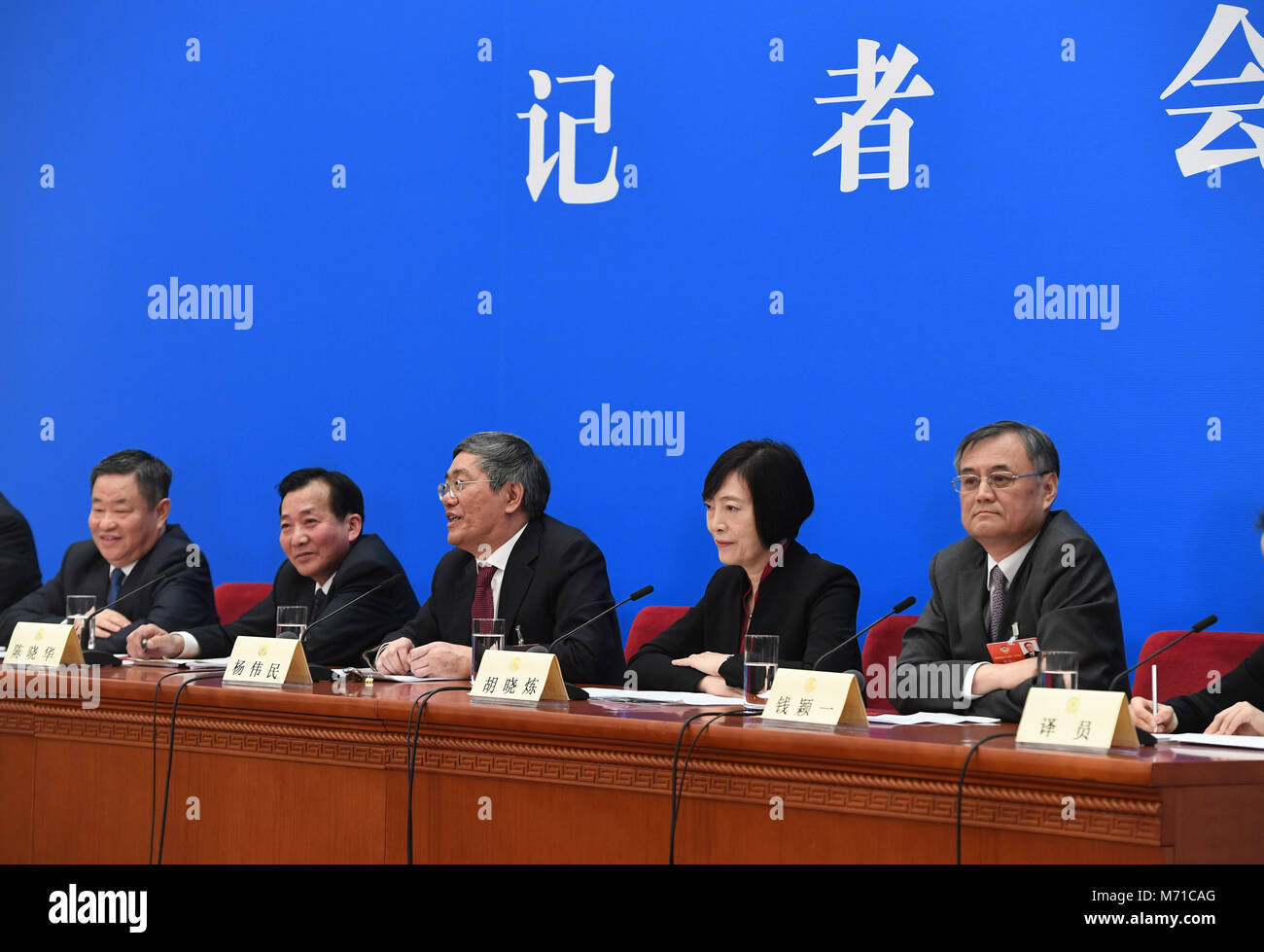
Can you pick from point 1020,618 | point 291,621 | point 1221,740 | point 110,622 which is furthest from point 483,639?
point 110,622

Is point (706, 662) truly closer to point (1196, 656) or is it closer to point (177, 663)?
point (1196, 656)

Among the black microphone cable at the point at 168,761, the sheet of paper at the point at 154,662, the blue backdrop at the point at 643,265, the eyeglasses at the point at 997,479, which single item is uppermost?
the blue backdrop at the point at 643,265

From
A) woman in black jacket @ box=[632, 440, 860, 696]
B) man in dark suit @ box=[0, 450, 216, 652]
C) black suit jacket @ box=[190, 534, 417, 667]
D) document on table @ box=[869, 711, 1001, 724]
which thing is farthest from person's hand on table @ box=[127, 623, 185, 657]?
document on table @ box=[869, 711, 1001, 724]

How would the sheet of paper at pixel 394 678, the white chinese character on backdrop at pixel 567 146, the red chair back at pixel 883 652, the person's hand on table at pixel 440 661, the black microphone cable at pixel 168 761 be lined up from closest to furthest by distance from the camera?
1. the black microphone cable at pixel 168 761
2. the sheet of paper at pixel 394 678
3. the person's hand on table at pixel 440 661
4. the red chair back at pixel 883 652
5. the white chinese character on backdrop at pixel 567 146

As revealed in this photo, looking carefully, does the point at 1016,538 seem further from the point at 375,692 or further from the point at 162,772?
the point at 162,772

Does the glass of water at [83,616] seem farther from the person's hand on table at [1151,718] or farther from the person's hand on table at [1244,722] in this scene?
the person's hand on table at [1244,722]

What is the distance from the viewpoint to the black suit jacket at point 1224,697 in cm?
271

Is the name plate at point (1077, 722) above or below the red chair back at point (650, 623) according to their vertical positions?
below

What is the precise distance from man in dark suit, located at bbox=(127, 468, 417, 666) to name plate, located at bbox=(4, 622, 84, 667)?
43cm

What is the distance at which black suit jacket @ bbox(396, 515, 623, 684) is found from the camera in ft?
11.5

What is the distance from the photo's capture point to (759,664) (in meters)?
2.66

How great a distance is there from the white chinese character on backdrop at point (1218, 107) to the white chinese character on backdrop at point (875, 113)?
648 mm

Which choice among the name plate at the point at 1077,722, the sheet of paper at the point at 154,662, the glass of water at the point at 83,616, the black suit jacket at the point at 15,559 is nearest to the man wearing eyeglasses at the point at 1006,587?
the name plate at the point at 1077,722
